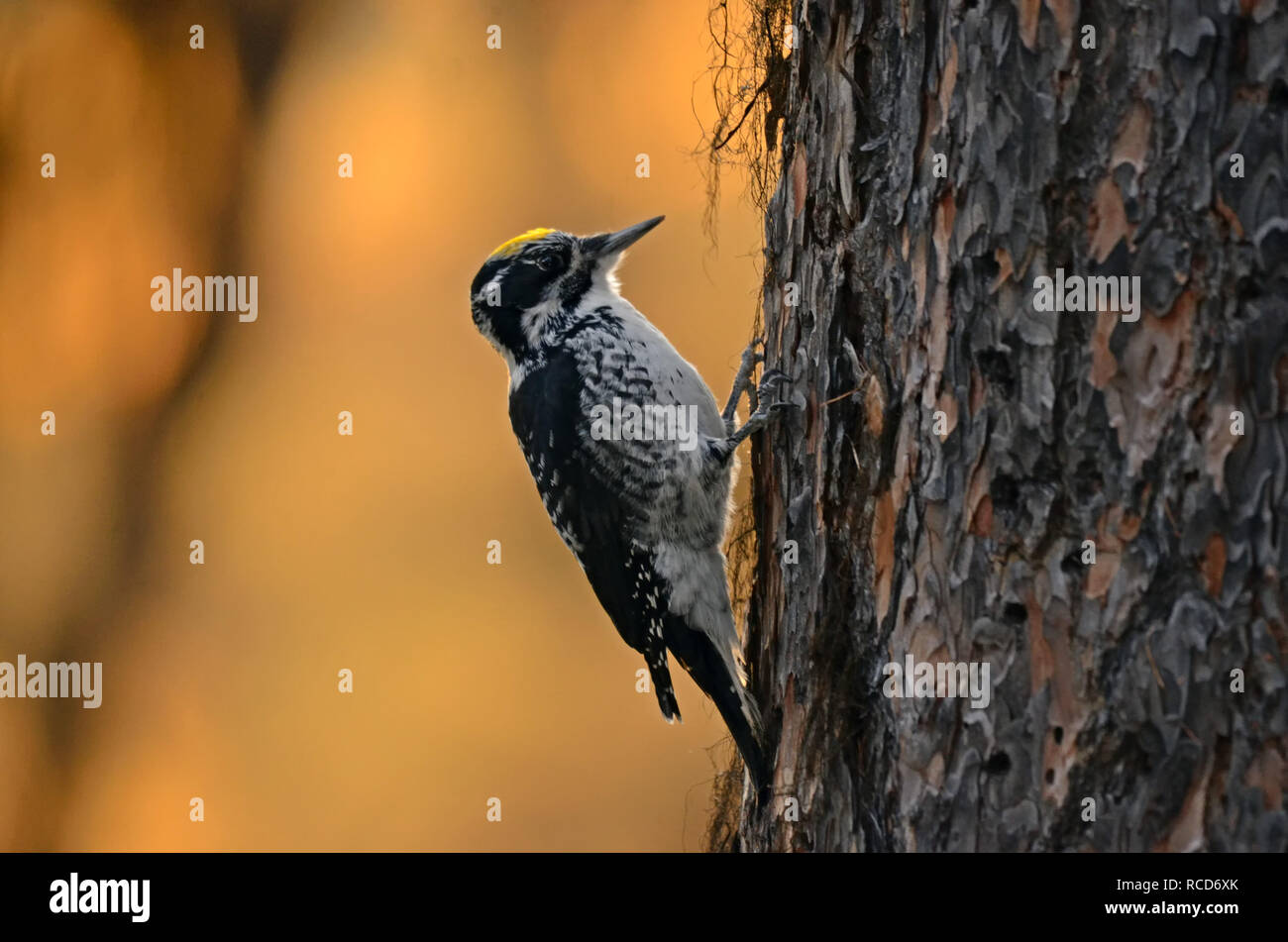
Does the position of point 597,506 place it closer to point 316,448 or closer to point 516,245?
point 516,245

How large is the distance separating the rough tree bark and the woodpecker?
0.95 meters

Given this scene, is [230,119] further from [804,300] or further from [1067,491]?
[1067,491]

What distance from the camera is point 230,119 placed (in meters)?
5.72

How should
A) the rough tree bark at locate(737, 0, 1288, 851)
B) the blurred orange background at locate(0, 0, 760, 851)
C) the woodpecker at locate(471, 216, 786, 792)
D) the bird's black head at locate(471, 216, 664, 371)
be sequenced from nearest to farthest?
the rough tree bark at locate(737, 0, 1288, 851) → the woodpecker at locate(471, 216, 786, 792) → the bird's black head at locate(471, 216, 664, 371) → the blurred orange background at locate(0, 0, 760, 851)

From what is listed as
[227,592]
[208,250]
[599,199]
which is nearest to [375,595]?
[227,592]

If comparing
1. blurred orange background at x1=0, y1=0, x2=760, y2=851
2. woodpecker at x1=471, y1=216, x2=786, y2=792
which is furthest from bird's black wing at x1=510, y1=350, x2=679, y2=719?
blurred orange background at x1=0, y1=0, x2=760, y2=851

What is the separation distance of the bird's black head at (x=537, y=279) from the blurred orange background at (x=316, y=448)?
1888mm

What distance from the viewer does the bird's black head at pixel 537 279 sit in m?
3.70

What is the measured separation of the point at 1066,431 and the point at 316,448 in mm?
4557

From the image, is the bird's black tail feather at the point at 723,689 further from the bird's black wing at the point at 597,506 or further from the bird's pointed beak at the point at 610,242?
the bird's pointed beak at the point at 610,242

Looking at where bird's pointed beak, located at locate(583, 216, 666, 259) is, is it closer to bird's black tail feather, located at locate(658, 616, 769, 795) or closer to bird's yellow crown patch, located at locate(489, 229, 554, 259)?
bird's yellow crown patch, located at locate(489, 229, 554, 259)

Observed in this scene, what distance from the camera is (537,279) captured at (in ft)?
12.1

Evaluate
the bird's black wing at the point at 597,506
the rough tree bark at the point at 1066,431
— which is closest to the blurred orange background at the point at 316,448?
the bird's black wing at the point at 597,506

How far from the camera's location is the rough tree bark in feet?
6.10
